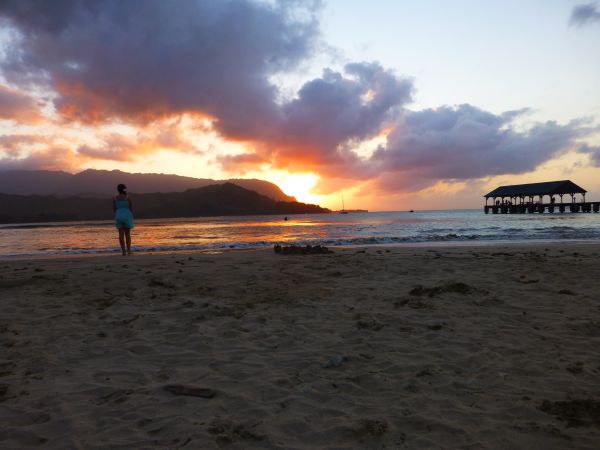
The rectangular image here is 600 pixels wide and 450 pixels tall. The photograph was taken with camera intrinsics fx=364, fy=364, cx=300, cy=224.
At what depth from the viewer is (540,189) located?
6500 centimetres

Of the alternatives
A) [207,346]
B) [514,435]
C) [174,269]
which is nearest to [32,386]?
[207,346]

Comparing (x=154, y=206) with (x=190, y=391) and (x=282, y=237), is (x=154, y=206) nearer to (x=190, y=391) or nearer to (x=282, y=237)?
(x=282, y=237)

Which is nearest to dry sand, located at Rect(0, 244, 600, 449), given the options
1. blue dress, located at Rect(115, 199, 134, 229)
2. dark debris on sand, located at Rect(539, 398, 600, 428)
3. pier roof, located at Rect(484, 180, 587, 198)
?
dark debris on sand, located at Rect(539, 398, 600, 428)

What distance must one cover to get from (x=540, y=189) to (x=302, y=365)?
7531 cm

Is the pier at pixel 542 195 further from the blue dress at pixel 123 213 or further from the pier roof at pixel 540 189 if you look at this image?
the blue dress at pixel 123 213

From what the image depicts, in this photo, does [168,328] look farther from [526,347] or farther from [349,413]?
[526,347]

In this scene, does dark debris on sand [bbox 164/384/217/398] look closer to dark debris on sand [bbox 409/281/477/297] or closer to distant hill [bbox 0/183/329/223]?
dark debris on sand [bbox 409/281/477/297]

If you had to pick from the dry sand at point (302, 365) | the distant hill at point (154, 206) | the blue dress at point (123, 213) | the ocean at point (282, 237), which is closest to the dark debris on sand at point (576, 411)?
the dry sand at point (302, 365)

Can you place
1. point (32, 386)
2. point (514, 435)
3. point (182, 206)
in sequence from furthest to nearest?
1. point (182, 206)
2. point (32, 386)
3. point (514, 435)

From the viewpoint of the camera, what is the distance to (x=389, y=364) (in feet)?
11.6

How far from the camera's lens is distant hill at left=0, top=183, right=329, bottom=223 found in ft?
359

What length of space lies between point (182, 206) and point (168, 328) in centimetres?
13159

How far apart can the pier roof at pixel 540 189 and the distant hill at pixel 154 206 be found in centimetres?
8863

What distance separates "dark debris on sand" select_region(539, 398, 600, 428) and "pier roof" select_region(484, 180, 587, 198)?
235 ft
